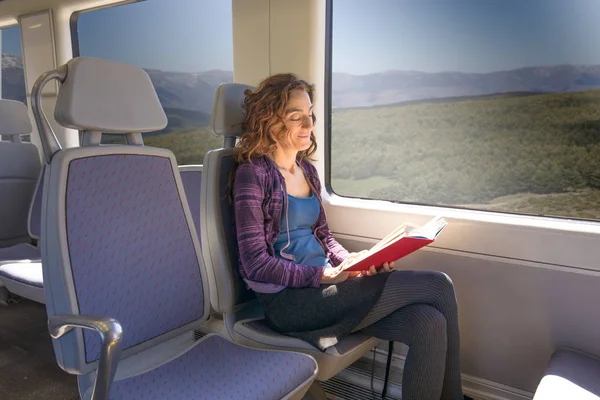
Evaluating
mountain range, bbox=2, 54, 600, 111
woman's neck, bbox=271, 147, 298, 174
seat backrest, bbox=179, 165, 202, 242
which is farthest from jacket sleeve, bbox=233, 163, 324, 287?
seat backrest, bbox=179, 165, 202, 242

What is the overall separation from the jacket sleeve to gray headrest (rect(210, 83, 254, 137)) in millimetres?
266

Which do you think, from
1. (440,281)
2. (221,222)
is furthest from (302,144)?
(440,281)

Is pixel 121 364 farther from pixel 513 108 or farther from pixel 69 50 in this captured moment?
pixel 69 50

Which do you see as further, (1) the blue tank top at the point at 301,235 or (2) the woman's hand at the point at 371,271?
(1) the blue tank top at the point at 301,235

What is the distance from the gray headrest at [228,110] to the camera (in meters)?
1.74

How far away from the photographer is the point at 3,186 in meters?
3.00

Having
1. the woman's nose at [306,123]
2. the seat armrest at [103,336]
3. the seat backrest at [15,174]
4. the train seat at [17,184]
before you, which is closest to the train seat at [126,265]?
the seat armrest at [103,336]

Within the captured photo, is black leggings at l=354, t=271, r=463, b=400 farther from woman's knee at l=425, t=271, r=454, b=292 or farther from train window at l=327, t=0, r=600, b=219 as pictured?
train window at l=327, t=0, r=600, b=219

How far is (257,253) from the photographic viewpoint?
5.18 ft

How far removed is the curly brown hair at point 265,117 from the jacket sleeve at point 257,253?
0.52 feet

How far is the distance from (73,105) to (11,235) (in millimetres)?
2190

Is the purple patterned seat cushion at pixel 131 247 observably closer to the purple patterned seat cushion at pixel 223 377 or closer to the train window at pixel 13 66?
the purple patterned seat cushion at pixel 223 377

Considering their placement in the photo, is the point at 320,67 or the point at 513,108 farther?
the point at 320,67

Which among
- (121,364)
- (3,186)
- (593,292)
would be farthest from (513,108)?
(3,186)
